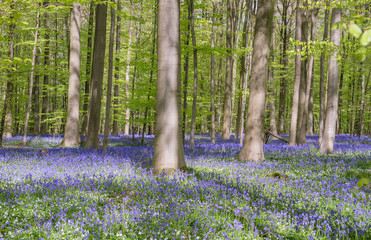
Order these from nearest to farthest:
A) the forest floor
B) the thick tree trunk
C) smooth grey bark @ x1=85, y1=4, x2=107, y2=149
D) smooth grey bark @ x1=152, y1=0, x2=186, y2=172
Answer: the forest floor < smooth grey bark @ x1=152, y1=0, x2=186, y2=172 < smooth grey bark @ x1=85, y1=4, x2=107, y2=149 < the thick tree trunk

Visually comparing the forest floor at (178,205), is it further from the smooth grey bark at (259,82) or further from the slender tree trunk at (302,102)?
the slender tree trunk at (302,102)

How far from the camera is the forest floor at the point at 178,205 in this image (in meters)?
3.71

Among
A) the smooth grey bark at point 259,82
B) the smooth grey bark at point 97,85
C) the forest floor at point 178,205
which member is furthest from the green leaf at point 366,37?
the smooth grey bark at point 97,85

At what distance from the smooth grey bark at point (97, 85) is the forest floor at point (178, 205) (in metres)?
5.31

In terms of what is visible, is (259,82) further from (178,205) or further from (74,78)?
(74,78)

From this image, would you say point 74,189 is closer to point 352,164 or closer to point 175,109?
point 175,109

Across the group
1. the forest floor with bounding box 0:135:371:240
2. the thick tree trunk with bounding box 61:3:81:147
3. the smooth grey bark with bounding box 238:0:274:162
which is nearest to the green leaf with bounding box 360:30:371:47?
the forest floor with bounding box 0:135:371:240

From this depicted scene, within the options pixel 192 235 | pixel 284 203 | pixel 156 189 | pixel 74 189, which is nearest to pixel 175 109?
pixel 156 189

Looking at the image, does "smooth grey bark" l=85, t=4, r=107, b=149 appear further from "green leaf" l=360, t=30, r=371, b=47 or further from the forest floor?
"green leaf" l=360, t=30, r=371, b=47

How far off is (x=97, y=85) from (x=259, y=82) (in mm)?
7436

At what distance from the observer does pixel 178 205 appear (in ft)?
15.0

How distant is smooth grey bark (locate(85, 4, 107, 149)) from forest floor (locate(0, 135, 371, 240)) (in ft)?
17.4

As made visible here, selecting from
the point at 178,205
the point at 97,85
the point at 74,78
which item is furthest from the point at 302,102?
the point at 178,205

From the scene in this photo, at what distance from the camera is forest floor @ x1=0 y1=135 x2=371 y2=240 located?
3.71m
